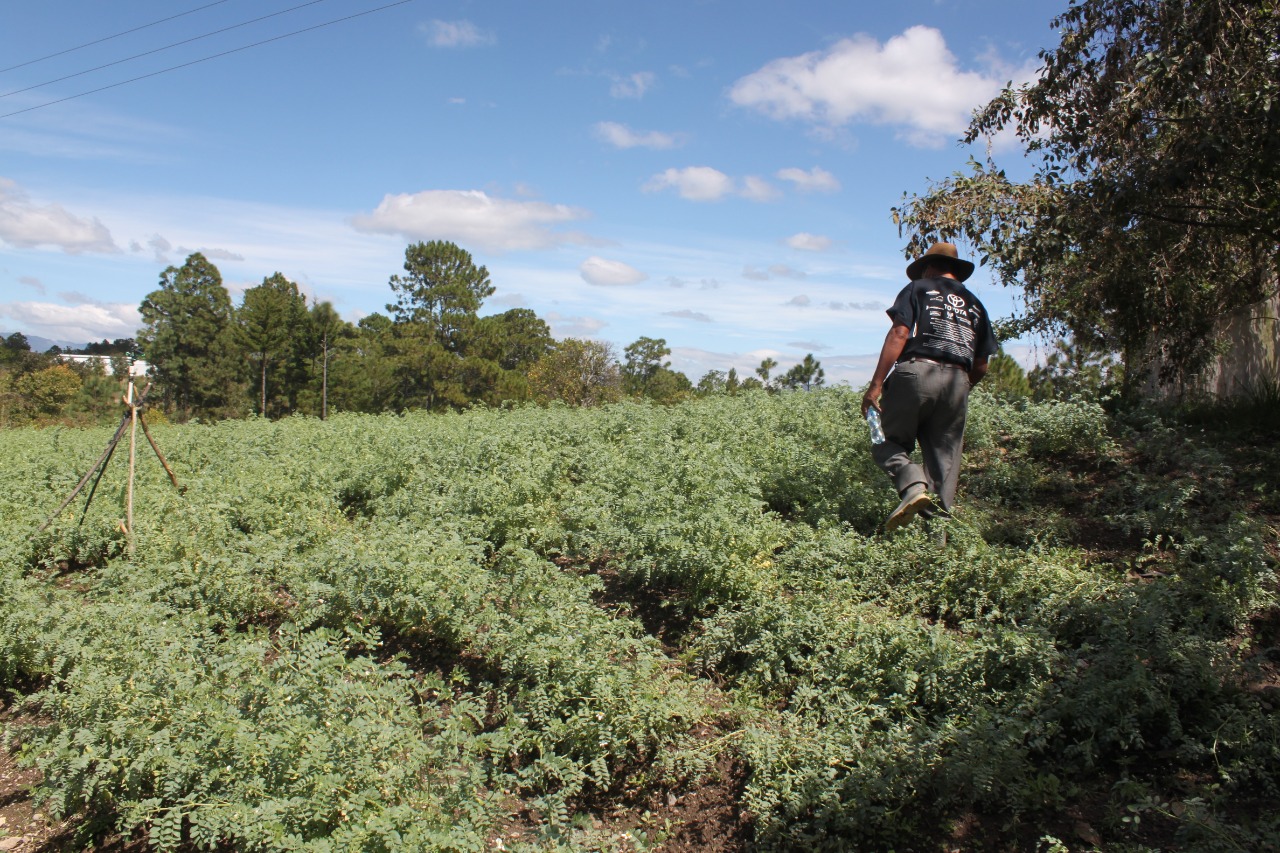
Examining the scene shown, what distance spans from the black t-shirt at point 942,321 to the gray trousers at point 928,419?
3.6 inches

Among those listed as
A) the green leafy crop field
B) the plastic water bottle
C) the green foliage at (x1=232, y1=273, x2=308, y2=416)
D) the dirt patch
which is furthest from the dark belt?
the green foliage at (x1=232, y1=273, x2=308, y2=416)

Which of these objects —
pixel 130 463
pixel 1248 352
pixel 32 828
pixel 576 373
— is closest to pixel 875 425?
pixel 32 828

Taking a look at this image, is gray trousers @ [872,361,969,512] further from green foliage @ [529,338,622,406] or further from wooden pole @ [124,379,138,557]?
green foliage @ [529,338,622,406]

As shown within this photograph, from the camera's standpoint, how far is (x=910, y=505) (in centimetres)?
449

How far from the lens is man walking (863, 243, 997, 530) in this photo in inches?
197

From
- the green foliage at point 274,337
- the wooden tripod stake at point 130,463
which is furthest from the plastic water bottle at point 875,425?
the green foliage at point 274,337

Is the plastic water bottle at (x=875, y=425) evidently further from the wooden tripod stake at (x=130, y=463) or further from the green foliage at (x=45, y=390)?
the green foliage at (x=45, y=390)

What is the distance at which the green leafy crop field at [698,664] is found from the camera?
10.8 feet

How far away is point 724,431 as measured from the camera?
7996mm

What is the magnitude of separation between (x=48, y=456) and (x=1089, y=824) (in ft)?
41.2

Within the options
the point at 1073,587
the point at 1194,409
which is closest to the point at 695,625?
the point at 1073,587

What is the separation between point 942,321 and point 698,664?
2460 mm

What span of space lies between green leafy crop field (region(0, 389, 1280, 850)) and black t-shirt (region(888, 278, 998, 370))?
113 centimetres

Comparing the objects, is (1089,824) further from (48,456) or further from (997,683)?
(48,456)
